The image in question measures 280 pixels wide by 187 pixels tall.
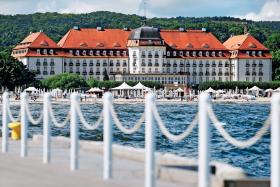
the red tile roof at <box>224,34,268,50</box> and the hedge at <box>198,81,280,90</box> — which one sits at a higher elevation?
the red tile roof at <box>224,34,268,50</box>

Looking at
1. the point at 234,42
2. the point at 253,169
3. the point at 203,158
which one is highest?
the point at 234,42

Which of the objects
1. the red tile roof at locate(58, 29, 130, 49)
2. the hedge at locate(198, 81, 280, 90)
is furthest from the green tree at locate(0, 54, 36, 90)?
the hedge at locate(198, 81, 280, 90)

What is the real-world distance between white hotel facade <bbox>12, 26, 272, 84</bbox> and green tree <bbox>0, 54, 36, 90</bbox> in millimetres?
25421

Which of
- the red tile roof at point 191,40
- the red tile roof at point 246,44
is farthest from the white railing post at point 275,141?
the red tile roof at point 191,40

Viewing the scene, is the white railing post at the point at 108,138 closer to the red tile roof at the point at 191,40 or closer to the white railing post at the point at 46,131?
the white railing post at the point at 46,131

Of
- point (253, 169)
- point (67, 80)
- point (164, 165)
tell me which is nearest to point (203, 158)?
point (164, 165)

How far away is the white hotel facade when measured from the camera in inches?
5901

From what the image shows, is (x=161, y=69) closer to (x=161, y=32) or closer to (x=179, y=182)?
(x=161, y=32)

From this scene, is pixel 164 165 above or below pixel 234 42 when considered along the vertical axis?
below

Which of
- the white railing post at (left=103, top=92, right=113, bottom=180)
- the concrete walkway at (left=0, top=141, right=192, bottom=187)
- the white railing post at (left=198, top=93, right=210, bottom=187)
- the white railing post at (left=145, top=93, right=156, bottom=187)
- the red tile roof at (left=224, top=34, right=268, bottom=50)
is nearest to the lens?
the white railing post at (left=198, top=93, right=210, bottom=187)

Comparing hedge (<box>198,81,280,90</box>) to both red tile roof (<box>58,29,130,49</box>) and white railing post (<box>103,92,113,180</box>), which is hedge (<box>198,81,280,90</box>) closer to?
red tile roof (<box>58,29,130,49</box>)

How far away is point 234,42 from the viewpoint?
159750 mm

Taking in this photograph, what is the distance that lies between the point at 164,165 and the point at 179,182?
972mm

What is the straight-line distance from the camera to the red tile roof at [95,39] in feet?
501
